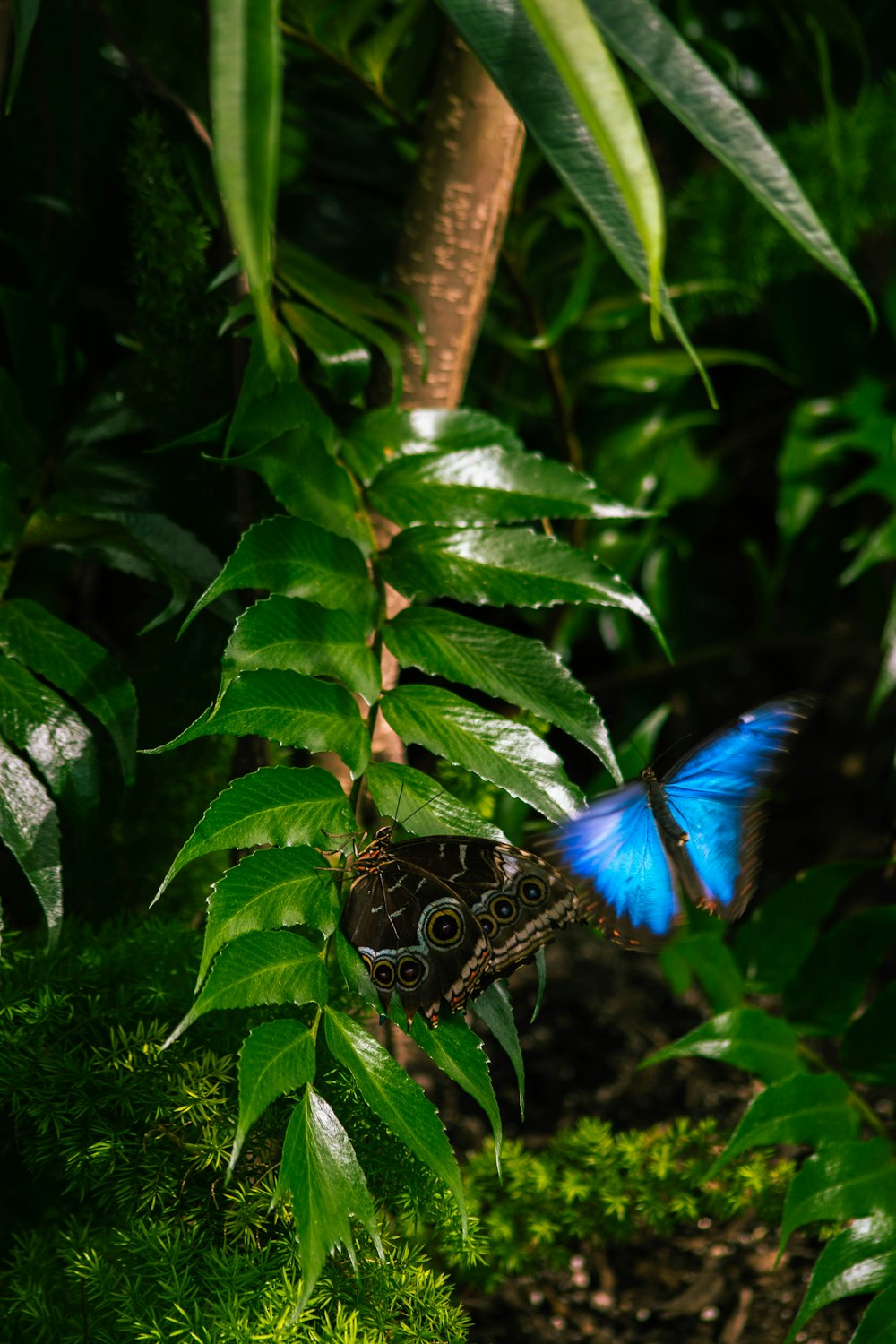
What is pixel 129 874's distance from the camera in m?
0.71

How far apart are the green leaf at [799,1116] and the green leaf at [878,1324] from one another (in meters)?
0.09

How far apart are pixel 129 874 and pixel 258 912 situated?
1.01ft

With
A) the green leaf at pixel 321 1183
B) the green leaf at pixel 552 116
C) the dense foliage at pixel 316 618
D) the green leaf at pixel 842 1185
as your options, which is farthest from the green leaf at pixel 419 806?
the green leaf at pixel 842 1185

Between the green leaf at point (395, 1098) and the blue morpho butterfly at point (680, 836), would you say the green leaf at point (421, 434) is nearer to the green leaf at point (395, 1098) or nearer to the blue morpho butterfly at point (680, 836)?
the blue morpho butterfly at point (680, 836)

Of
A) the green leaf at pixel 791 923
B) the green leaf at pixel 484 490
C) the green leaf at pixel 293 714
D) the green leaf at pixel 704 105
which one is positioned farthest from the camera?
the green leaf at pixel 791 923

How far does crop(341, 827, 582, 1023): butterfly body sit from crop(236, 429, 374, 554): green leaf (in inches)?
6.7

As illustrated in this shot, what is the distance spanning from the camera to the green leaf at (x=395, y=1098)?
43 centimetres

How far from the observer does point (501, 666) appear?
0.54 meters

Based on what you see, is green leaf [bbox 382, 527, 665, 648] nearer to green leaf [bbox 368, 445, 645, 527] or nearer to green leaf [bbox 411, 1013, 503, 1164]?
green leaf [bbox 368, 445, 645, 527]

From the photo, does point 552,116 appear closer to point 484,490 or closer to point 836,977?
point 484,490

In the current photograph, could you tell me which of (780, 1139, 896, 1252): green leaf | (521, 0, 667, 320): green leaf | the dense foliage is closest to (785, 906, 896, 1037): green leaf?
the dense foliage

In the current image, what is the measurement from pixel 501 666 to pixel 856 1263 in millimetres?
415

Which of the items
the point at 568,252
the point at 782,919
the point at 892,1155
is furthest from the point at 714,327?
the point at 892,1155

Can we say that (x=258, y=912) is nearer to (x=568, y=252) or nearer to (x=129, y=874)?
(x=129, y=874)
